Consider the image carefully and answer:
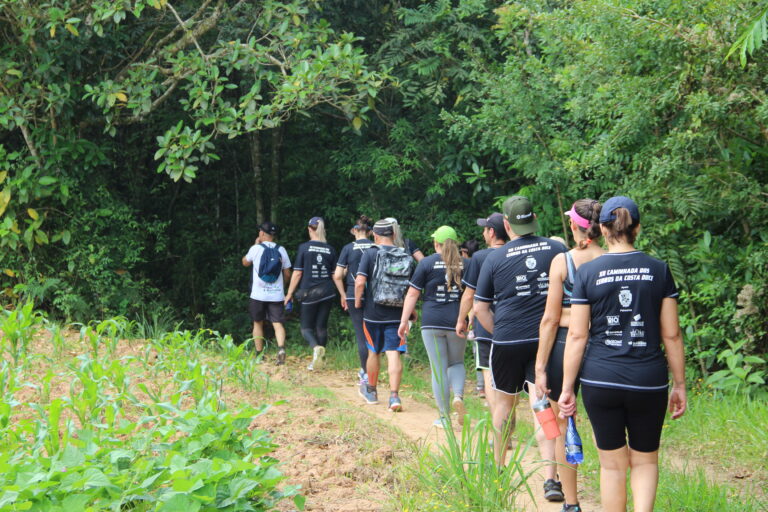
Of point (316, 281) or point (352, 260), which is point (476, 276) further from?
point (316, 281)

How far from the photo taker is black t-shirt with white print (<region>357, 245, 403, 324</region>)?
8.76 metres

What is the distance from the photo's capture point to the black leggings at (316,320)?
1126cm

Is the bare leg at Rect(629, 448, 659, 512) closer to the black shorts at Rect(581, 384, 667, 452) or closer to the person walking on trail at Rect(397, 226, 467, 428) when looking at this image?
the black shorts at Rect(581, 384, 667, 452)

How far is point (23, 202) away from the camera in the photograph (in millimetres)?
11297

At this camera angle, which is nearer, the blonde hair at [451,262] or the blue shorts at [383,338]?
the blonde hair at [451,262]

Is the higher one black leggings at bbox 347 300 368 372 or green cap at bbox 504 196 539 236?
green cap at bbox 504 196 539 236

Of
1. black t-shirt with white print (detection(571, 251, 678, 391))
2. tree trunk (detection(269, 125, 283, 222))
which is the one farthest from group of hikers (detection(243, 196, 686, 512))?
tree trunk (detection(269, 125, 283, 222))

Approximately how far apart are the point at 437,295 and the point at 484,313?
1.77 m

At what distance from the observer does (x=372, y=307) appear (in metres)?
8.81

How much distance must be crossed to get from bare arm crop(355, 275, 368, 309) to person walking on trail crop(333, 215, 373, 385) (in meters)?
0.39

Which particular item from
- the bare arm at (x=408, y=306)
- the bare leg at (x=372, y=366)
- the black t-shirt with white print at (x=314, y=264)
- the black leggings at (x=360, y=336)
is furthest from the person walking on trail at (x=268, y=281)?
the bare arm at (x=408, y=306)

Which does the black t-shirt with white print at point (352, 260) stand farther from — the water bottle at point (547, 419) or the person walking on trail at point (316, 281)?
the water bottle at point (547, 419)

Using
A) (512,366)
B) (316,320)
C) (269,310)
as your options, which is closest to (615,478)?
(512,366)

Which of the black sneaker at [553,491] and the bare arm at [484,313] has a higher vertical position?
the bare arm at [484,313]
